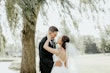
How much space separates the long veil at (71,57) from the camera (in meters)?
6.44

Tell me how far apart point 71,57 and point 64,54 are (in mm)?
378

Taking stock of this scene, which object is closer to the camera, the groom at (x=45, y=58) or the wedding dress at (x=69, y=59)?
the wedding dress at (x=69, y=59)

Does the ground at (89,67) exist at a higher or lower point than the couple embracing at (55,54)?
lower

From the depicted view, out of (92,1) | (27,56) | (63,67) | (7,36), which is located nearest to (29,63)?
(27,56)

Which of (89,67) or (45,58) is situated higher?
(45,58)

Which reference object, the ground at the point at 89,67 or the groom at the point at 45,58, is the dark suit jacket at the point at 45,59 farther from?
the ground at the point at 89,67

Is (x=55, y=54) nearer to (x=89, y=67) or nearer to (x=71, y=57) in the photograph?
(x=71, y=57)

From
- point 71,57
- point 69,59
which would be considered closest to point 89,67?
point 69,59

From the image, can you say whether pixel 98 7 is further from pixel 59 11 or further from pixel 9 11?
pixel 9 11

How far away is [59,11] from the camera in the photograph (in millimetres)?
9312

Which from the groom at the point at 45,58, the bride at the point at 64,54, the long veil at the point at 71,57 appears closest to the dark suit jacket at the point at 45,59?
the groom at the point at 45,58

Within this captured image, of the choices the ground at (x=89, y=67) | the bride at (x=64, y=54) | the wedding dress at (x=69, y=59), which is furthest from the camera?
the ground at (x=89, y=67)

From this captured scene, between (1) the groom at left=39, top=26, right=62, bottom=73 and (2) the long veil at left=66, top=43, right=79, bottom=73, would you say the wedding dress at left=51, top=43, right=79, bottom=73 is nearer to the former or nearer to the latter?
(2) the long veil at left=66, top=43, right=79, bottom=73

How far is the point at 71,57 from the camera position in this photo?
21.3 feet
